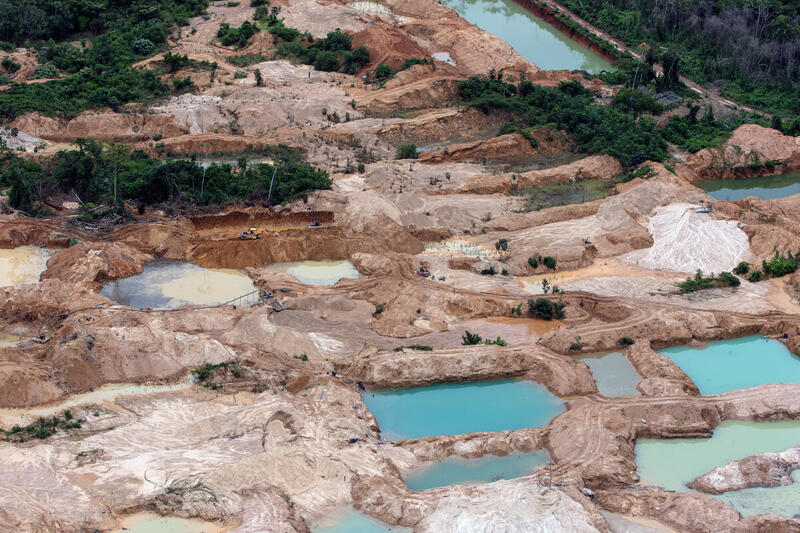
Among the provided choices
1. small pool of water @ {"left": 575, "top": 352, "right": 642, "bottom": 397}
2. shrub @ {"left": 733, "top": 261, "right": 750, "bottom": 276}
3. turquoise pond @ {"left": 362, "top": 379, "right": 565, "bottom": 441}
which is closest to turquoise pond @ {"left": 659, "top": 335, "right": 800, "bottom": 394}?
small pool of water @ {"left": 575, "top": 352, "right": 642, "bottom": 397}

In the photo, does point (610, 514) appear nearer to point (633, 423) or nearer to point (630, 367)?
point (633, 423)

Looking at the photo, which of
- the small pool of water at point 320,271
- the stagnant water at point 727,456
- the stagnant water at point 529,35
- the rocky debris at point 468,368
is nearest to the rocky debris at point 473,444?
the rocky debris at point 468,368

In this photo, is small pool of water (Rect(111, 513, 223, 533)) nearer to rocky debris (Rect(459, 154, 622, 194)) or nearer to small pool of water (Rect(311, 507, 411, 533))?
small pool of water (Rect(311, 507, 411, 533))

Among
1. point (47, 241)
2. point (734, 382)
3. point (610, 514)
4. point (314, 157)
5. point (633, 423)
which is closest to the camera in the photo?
point (610, 514)

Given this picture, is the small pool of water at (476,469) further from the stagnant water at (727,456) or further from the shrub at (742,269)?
the shrub at (742,269)

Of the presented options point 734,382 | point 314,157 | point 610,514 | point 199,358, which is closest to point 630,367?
point 734,382
